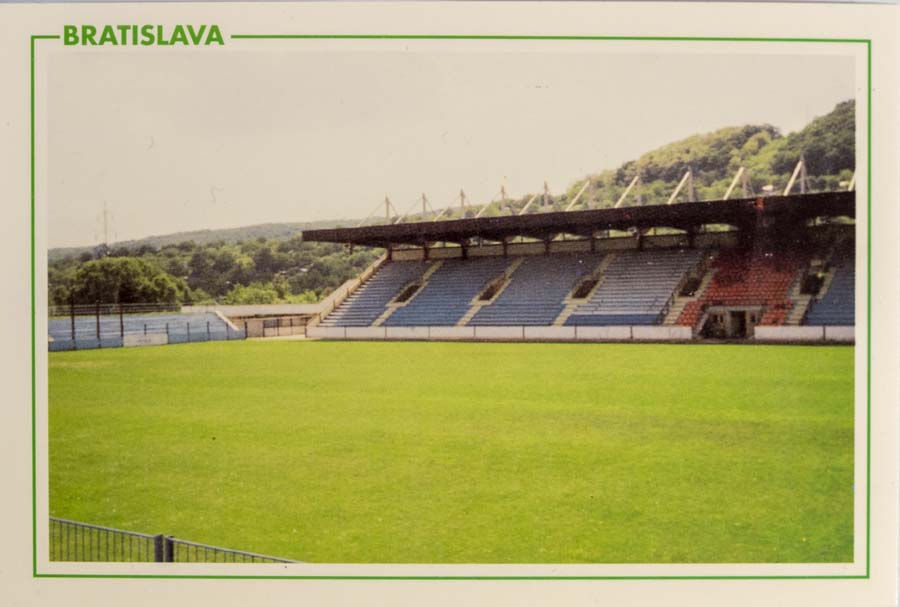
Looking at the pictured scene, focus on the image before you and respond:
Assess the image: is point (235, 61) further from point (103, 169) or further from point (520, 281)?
point (520, 281)

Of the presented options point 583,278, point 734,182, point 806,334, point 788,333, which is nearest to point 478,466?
point 806,334

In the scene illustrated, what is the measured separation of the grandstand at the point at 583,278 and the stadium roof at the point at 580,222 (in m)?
0.03

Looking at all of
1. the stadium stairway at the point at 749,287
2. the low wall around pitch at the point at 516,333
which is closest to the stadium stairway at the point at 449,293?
the low wall around pitch at the point at 516,333

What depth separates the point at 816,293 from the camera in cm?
752

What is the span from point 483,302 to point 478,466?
20.4 feet

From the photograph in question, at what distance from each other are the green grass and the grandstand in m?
2.51

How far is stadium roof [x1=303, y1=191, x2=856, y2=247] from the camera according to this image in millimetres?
7450

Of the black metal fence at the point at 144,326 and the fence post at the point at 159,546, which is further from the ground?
the black metal fence at the point at 144,326

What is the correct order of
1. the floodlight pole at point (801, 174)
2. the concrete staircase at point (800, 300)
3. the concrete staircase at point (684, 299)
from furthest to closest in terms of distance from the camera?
the concrete staircase at point (684, 299) → the concrete staircase at point (800, 300) → the floodlight pole at point (801, 174)

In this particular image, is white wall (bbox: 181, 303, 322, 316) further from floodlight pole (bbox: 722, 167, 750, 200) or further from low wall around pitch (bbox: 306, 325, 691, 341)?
floodlight pole (bbox: 722, 167, 750, 200)

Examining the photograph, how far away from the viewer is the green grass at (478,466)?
4.10 m

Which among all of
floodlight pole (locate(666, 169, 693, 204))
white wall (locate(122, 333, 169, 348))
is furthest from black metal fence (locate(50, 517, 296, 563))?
floodlight pole (locate(666, 169, 693, 204))

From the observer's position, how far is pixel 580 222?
A: 9703 mm

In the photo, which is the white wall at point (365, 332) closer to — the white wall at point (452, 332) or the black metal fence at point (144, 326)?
the white wall at point (452, 332)
